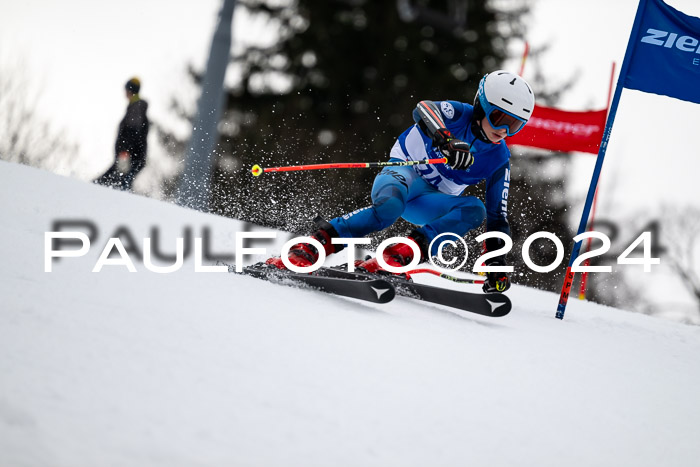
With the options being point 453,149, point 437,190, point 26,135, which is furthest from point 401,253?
point 26,135

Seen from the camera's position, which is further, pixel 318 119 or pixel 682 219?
pixel 682 219

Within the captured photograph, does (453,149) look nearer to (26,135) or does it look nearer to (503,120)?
(503,120)

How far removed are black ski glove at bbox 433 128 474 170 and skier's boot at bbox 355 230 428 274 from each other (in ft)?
2.13

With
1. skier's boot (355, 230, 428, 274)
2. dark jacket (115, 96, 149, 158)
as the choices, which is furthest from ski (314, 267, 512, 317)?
dark jacket (115, 96, 149, 158)

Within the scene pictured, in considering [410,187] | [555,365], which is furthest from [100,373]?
[410,187]

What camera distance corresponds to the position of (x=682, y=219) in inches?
997

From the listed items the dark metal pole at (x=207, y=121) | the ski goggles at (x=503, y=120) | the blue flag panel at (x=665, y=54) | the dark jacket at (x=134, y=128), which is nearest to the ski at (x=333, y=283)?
the ski goggles at (x=503, y=120)

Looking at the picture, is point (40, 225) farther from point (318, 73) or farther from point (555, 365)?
point (318, 73)

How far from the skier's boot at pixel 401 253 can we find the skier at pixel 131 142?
4.13 metres

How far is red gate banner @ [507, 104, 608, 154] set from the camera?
770cm

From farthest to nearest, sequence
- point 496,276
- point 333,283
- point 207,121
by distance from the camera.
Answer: point 207,121, point 496,276, point 333,283

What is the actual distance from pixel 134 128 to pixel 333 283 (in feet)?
15.5

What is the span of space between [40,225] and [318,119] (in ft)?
40.5

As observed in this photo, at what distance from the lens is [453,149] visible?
3.87 m
